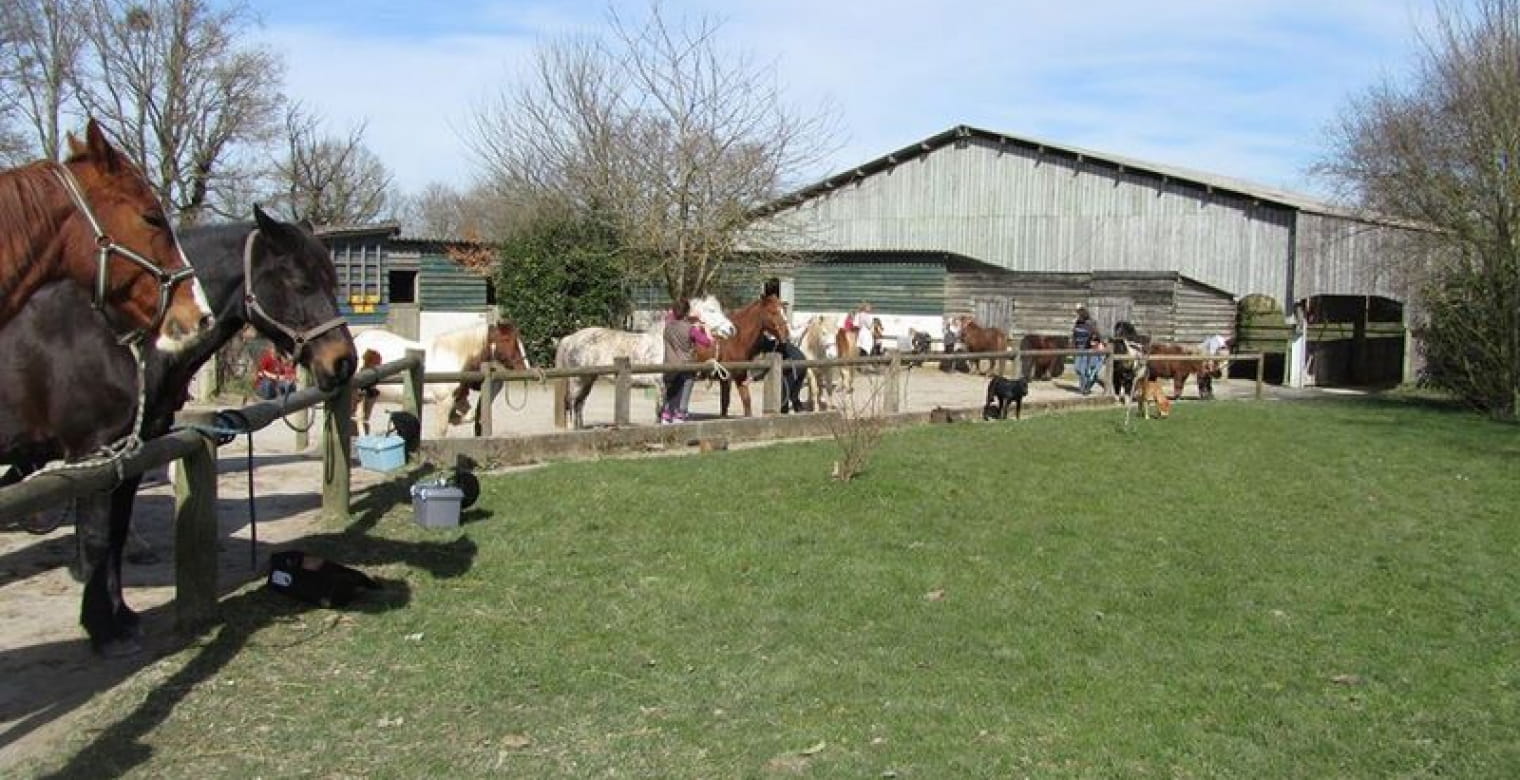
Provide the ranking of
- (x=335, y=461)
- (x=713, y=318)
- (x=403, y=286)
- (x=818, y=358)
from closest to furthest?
(x=335, y=461), (x=713, y=318), (x=818, y=358), (x=403, y=286)

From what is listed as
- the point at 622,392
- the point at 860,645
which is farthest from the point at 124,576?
the point at 622,392

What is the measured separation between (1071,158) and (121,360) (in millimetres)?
34926

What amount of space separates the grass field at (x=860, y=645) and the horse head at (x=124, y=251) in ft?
4.92

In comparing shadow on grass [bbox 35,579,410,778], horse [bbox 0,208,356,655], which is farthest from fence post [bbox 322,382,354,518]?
horse [bbox 0,208,356,655]

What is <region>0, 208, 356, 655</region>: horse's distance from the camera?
4707mm

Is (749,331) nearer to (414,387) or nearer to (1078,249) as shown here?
(414,387)

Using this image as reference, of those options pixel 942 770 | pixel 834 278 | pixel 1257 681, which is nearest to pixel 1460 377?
pixel 834 278

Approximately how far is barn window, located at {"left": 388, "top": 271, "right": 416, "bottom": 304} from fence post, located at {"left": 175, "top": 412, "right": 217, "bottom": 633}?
1117 inches

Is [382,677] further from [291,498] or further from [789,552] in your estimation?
[291,498]

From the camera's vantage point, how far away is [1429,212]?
75.3 ft

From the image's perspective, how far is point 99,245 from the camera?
4.37 m

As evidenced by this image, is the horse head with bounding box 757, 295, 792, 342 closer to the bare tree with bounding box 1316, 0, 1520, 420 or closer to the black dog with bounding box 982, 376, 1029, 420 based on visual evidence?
the black dog with bounding box 982, 376, 1029, 420

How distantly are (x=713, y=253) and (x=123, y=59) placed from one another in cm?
1997

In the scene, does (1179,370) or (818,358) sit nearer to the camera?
(818,358)
